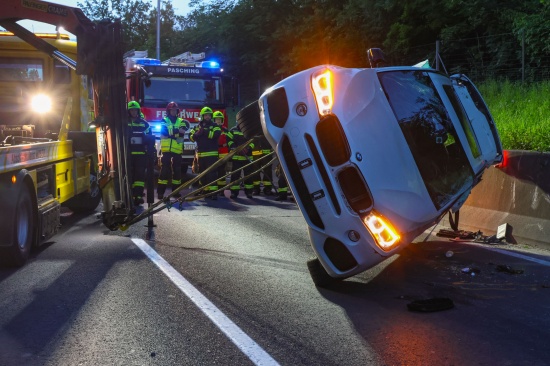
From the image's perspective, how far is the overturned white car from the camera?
6.36 metres

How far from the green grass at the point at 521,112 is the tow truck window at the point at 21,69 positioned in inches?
273

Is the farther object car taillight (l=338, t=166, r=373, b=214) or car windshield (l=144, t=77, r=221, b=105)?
car windshield (l=144, t=77, r=221, b=105)

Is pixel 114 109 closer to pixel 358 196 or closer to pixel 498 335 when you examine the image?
pixel 358 196

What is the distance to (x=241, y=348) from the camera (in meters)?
5.14

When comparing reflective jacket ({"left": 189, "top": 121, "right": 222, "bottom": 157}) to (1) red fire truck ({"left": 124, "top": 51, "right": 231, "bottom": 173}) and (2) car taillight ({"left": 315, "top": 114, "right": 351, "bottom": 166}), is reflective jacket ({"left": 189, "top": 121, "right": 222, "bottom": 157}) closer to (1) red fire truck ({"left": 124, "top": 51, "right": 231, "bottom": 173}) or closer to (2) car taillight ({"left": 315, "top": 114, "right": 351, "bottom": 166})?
(1) red fire truck ({"left": 124, "top": 51, "right": 231, "bottom": 173})

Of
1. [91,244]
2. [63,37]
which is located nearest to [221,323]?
[91,244]

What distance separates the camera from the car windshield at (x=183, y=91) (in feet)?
70.0

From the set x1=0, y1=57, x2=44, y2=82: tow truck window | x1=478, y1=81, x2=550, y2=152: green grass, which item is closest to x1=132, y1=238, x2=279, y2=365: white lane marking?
x1=0, y1=57, x2=44, y2=82: tow truck window

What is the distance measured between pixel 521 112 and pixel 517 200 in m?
7.17

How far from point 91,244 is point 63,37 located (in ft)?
14.6

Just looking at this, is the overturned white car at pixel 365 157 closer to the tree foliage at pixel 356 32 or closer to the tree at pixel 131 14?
the tree foliage at pixel 356 32

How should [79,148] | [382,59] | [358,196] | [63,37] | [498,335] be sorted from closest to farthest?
[498,335] < [358,196] < [382,59] < [79,148] < [63,37]

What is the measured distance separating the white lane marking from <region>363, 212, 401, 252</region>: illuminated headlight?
1.33 metres

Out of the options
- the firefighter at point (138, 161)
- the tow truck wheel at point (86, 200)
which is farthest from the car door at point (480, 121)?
the firefighter at point (138, 161)
